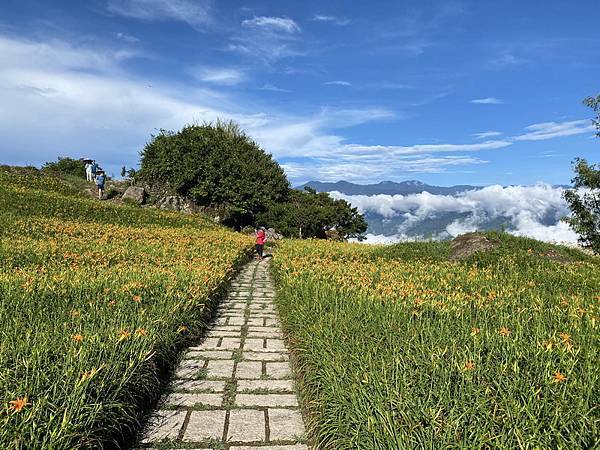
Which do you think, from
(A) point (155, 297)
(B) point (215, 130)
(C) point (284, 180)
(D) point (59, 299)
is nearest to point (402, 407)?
(A) point (155, 297)

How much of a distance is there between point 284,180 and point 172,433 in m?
31.8

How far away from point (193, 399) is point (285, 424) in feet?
3.08

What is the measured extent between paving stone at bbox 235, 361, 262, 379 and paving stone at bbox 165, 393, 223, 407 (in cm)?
54

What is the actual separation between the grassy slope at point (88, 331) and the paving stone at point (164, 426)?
0.51ft

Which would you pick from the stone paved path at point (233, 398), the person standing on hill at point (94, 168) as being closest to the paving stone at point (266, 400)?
the stone paved path at point (233, 398)

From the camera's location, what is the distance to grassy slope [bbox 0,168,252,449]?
2.66m

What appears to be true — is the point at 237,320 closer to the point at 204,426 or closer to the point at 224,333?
the point at 224,333

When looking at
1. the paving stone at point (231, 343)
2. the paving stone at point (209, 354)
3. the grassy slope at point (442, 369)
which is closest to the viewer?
the grassy slope at point (442, 369)

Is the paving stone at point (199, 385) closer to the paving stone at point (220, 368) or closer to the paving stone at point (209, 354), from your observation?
the paving stone at point (220, 368)

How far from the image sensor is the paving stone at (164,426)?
10.5ft

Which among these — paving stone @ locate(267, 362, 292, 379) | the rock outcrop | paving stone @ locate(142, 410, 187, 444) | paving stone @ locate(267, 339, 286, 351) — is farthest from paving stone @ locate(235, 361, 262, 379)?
the rock outcrop

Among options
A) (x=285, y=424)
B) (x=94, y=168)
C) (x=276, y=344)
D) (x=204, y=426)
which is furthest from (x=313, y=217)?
(x=204, y=426)

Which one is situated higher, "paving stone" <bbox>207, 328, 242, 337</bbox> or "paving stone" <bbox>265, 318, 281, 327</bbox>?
"paving stone" <bbox>207, 328, 242, 337</bbox>

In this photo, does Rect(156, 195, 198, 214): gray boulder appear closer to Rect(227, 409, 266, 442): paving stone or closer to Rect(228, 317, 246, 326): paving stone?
Rect(228, 317, 246, 326): paving stone
